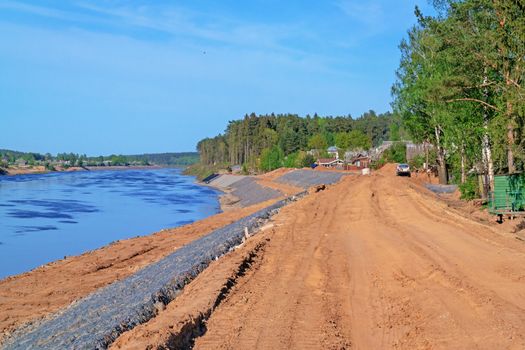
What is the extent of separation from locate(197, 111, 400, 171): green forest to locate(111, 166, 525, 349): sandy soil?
86712 millimetres

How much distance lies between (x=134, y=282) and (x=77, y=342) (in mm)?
6950

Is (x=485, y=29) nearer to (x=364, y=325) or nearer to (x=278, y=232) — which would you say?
(x=278, y=232)

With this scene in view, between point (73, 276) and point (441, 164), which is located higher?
point (441, 164)

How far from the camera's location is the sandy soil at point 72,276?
18.8m

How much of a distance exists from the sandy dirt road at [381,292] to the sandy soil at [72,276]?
24.5 ft

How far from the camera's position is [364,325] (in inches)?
402

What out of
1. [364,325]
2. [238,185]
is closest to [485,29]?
[364,325]

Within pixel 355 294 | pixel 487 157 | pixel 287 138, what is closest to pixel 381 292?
pixel 355 294

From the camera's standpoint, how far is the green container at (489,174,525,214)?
23984 millimetres

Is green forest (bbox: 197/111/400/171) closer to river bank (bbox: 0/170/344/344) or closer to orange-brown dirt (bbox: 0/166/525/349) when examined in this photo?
river bank (bbox: 0/170/344/344)

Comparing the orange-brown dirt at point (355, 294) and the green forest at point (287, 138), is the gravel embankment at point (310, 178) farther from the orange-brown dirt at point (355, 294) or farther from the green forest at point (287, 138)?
the orange-brown dirt at point (355, 294)

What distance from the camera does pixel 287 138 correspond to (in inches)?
5002

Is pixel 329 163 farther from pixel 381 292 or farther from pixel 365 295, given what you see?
pixel 365 295

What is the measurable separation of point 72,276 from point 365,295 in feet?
51.2
